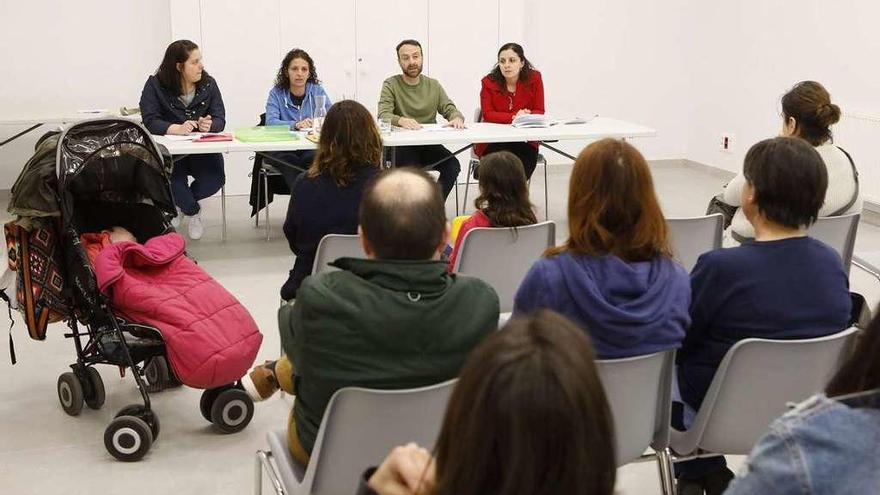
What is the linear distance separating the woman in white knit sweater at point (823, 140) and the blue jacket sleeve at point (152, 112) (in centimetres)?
339

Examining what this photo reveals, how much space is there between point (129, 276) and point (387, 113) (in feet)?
10.9

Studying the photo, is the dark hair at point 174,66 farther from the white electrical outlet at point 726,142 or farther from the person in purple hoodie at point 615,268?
the white electrical outlet at point 726,142

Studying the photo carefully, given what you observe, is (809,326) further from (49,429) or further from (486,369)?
(49,429)

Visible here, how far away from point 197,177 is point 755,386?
457 cm

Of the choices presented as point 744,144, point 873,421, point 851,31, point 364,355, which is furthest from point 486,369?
point 744,144

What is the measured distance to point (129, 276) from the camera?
129 inches

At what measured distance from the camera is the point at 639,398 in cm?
228

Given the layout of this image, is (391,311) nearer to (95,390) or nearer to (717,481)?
(717,481)

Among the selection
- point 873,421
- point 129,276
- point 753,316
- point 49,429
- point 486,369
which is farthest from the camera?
point 49,429

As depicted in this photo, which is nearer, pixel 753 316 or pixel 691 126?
pixel 753 316

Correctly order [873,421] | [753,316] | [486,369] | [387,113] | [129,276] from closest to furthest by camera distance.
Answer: [486,369]
[873,421]
[753,316]
[129,276]
[387,113]

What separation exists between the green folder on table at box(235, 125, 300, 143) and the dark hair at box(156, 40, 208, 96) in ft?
1.48

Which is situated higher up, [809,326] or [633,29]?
[633,29]

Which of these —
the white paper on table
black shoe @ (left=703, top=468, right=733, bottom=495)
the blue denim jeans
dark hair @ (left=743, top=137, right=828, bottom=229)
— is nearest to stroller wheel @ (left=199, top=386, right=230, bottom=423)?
black shoe @ (left=703, top=468, right=733, bottom=495)
